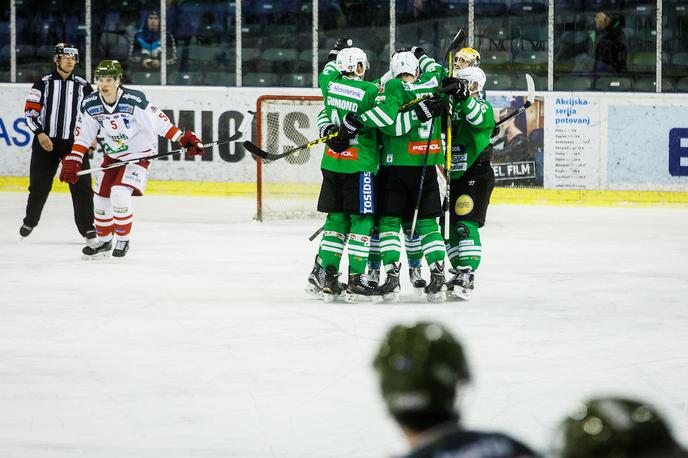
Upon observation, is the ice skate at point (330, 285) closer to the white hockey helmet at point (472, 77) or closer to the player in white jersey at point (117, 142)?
the white hockey helmet at point (472, 77)

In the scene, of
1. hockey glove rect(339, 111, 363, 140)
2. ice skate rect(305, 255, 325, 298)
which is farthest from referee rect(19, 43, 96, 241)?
hockey glove rect(339, 111, 363, 140)

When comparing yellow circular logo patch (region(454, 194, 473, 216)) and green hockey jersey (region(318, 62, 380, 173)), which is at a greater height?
green hockey jersey (region(318, 62, 380, 173))

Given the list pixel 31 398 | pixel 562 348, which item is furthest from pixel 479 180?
pixel 31 398

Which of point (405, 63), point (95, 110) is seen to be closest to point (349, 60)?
point (405, 63)

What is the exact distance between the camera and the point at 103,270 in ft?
21.9

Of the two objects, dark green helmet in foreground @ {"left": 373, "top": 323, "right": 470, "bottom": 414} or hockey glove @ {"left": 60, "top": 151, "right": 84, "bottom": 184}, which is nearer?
dark green helmet in foreground @ {"left": 373, "top": 323, "right": 470, "bottom": 414}

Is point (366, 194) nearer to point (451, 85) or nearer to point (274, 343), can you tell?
point (451, 85)

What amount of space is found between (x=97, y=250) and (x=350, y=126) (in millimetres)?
2313

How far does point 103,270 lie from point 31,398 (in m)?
3.03

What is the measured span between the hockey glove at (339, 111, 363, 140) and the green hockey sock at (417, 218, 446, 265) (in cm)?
50

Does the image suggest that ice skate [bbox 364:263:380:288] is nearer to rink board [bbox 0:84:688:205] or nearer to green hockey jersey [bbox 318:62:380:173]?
green hockey jersey [bbox 318:62:380:173]

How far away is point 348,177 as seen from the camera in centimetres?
555

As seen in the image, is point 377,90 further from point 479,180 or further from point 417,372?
point 417,372

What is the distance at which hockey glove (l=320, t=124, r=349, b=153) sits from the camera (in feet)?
18.0
